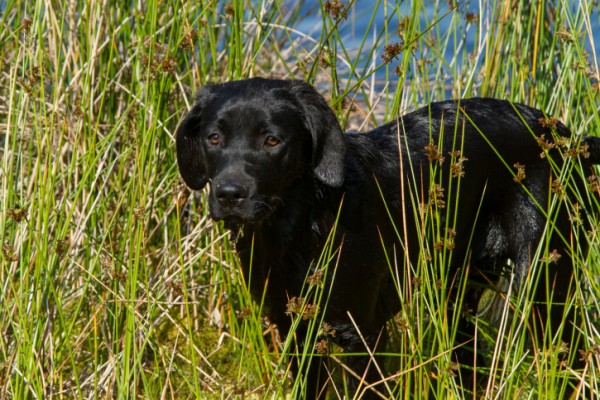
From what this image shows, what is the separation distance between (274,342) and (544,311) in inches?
50.9

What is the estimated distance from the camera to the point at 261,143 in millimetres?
3605

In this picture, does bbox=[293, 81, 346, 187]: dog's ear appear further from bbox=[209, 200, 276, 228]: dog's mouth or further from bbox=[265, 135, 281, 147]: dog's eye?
bbox=[209, 200, 276, 228]: dog's mouth

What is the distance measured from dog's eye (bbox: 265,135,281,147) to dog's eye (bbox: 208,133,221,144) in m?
0.19

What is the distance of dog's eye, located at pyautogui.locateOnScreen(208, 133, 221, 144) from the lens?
143 inches

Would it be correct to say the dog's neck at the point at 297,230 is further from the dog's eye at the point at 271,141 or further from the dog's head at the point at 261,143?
the dog's eye at the point at 271,141

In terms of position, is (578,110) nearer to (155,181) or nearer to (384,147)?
(384,147)

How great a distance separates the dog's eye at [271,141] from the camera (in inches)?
142

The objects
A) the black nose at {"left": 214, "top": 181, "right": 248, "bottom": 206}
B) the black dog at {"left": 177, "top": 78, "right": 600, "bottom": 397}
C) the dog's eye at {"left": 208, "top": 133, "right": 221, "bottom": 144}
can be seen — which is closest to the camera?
the black nose at {"left": 214, "top": 181, "right": 248, "bottom": 206}

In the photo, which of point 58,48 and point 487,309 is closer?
point 58,48

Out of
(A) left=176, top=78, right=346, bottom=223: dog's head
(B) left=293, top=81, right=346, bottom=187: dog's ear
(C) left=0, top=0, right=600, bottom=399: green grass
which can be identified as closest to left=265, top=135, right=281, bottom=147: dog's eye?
(A) left=176, top=78, right=346, bottom=223: dog's head

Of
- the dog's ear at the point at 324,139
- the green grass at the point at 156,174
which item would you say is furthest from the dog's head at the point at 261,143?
Answer: the green grass at the point at 156,174

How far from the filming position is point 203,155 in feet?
12.7

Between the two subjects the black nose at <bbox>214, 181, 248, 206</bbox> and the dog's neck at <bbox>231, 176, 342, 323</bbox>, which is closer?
the black nose at <bbox>214, 181, 248, 206</bbox>

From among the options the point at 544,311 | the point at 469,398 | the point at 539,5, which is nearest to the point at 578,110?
the point at 539,5
